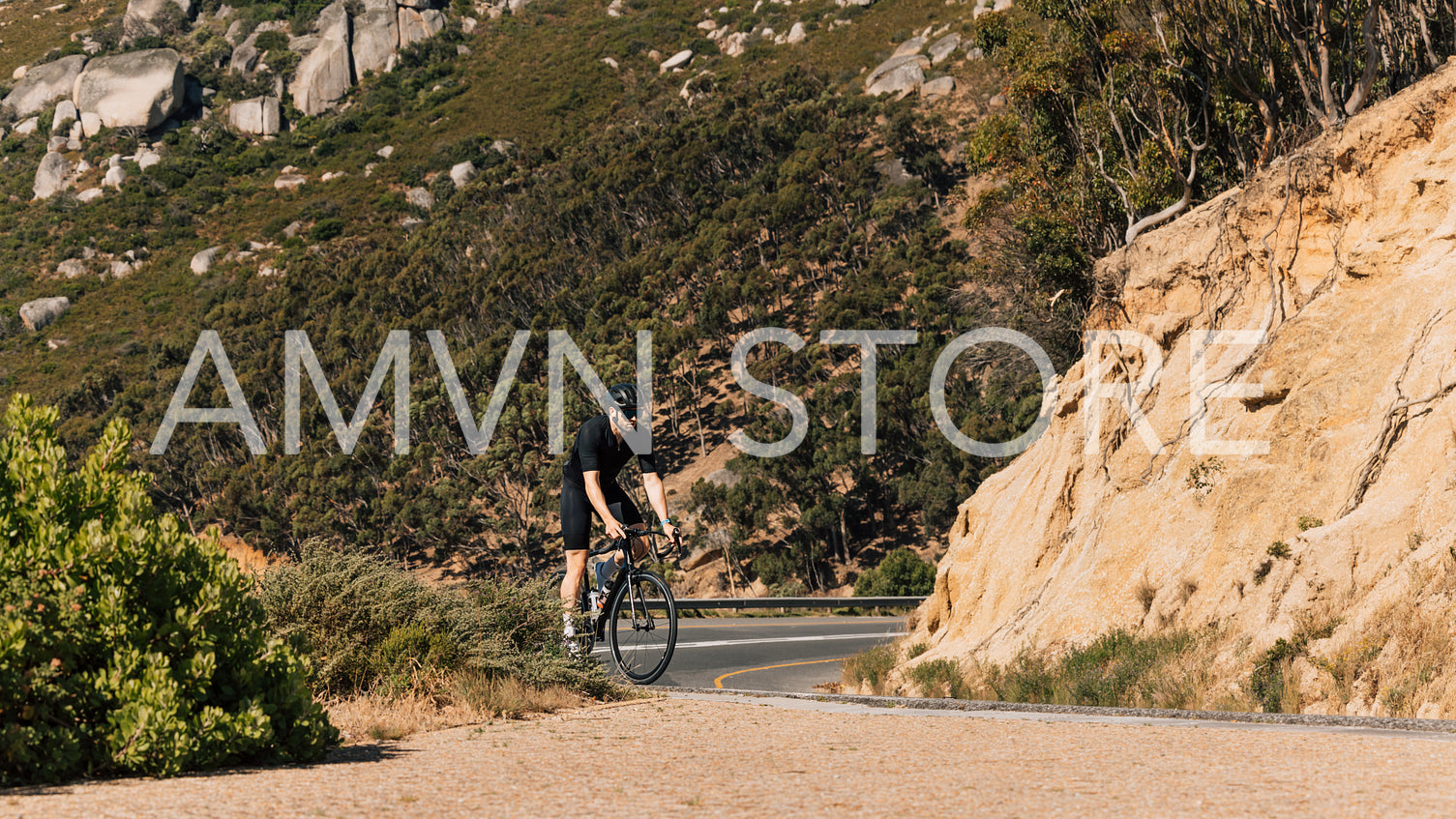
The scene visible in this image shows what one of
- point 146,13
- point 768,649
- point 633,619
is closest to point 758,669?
point 768,649

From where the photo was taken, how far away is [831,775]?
4566 millimetres

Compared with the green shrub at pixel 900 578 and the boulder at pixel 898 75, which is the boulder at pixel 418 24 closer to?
the boulder at pixel 898 75

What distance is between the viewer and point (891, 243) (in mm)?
55750

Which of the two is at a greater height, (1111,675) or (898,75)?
(1111,675)

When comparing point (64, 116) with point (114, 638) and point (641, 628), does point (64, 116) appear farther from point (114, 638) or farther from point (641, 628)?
point (114, 638)

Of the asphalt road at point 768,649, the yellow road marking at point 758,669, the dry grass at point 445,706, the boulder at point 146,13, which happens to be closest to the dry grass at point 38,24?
the boulder at point 146,13

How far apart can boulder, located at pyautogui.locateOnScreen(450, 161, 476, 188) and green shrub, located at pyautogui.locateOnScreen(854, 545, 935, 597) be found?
58652mm

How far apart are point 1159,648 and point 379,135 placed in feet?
327

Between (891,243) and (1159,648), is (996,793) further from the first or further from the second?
(891,243)

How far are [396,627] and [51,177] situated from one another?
106806mm

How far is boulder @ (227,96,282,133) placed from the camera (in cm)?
10562

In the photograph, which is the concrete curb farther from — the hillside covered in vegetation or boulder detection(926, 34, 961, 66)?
boulder detection(926, 34, 961, 66)

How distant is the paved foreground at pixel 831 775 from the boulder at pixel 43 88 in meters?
122

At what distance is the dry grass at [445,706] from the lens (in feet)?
19.4
